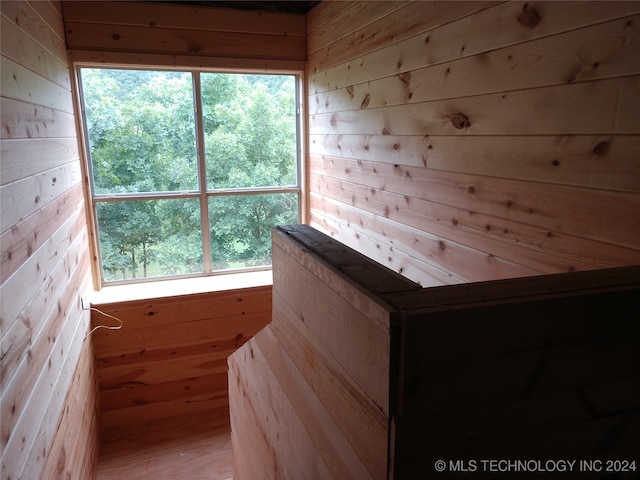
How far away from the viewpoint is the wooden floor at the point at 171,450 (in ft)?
8.80

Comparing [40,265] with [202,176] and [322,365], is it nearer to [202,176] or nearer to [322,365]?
[322,365]

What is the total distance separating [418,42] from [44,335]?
1.90 metres

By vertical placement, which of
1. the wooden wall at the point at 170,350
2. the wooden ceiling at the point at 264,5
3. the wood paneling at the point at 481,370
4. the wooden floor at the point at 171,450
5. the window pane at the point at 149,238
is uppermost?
the wooden ceiling at the point at 264,5

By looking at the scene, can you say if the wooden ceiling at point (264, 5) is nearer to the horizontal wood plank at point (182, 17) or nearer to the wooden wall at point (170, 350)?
the horizontal wood plank at point (182, 17)

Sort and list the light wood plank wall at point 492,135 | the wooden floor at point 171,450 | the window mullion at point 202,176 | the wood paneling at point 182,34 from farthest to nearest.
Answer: the window mullion at point 202,176 < the wood paneling at point 182,34 < the wooden floor at point 171,450 < the light wood plank wall at point 492,135

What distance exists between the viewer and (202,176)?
10.5ft

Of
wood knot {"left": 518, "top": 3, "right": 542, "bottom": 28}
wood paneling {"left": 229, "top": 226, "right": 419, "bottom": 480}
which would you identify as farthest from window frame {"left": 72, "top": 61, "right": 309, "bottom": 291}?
wood knot {"left": 518, "top": 3, "right": 542, "bottom": 28}

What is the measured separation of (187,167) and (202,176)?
12 centimetres

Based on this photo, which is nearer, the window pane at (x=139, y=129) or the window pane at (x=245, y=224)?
the window pane at (x=139, y=129)

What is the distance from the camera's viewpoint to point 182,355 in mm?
3105

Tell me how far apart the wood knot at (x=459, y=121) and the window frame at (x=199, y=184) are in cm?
181

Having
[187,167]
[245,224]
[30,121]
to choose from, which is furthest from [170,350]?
[30,121]

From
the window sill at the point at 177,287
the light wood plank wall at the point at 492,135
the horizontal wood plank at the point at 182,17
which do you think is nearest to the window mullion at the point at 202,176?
the window sill at the point at 177,287

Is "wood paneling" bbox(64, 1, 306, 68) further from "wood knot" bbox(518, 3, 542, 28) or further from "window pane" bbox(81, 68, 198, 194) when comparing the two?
"wood knot" bbox(518, 3, 542, 28)
